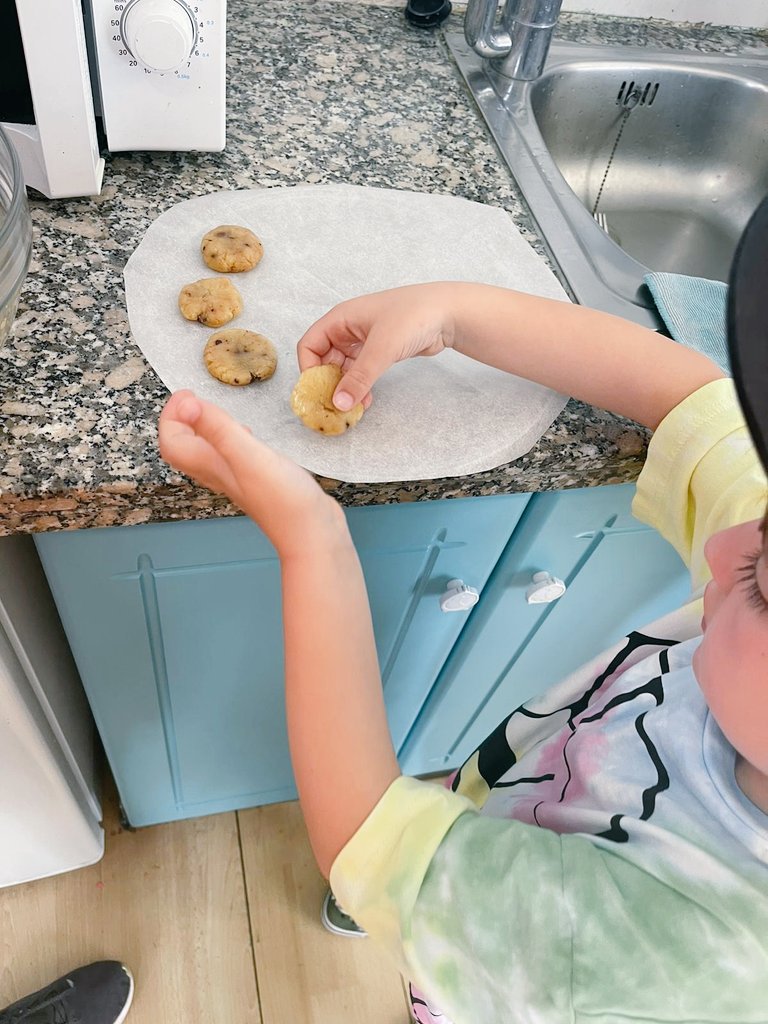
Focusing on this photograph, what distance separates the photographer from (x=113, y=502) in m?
0.54

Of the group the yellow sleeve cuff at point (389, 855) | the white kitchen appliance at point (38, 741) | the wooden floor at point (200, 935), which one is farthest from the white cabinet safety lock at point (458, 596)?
the wooden floor at point (200, 935)

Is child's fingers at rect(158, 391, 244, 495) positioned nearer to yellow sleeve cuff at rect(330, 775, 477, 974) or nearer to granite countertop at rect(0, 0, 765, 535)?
granite countertop at rect(0, 0, 765, 535)

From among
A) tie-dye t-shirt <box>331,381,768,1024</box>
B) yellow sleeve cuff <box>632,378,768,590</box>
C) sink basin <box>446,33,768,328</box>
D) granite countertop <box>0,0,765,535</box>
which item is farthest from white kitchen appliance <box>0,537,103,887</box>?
sink basin <box>446,33,768,328</box>

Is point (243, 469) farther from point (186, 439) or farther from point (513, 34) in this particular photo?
point (513, 34)

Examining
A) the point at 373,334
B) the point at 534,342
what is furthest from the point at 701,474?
the point at 373,334

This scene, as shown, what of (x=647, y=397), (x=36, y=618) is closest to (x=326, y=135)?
(x=647, y=397)

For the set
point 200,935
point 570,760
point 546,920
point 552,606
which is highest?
point 546,920

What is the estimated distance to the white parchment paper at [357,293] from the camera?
60 centimetres

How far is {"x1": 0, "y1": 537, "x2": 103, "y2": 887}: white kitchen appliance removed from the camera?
2.38 feet

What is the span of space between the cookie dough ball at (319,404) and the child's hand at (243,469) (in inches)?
3.6

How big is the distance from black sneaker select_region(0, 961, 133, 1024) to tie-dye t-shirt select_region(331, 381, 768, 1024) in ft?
2.41

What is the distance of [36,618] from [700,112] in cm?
112

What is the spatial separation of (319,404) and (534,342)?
0.19 meters

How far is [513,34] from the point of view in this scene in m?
0.94
